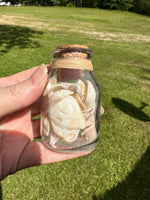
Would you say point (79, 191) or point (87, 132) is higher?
point (87, 132)

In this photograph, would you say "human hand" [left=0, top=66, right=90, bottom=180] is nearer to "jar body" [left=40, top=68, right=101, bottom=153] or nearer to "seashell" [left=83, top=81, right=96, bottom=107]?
"jar body" [left=40, top=68, right=101, bottom=153]

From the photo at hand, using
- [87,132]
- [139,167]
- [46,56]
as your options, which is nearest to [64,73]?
[87,132]

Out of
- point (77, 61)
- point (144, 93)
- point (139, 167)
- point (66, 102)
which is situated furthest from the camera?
point (144, 93)

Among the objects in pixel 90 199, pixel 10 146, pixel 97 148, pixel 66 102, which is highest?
pixel 66 102

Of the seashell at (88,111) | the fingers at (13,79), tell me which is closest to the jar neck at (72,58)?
the seashell at (88,111)

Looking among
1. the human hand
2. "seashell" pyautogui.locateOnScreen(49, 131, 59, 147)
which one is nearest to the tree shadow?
the human hand

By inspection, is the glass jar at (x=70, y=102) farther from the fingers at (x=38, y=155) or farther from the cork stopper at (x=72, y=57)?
the fingers at (x=38, y=155)

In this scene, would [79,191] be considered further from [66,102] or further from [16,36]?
[16,36]

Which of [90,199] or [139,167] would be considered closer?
[90,199]
